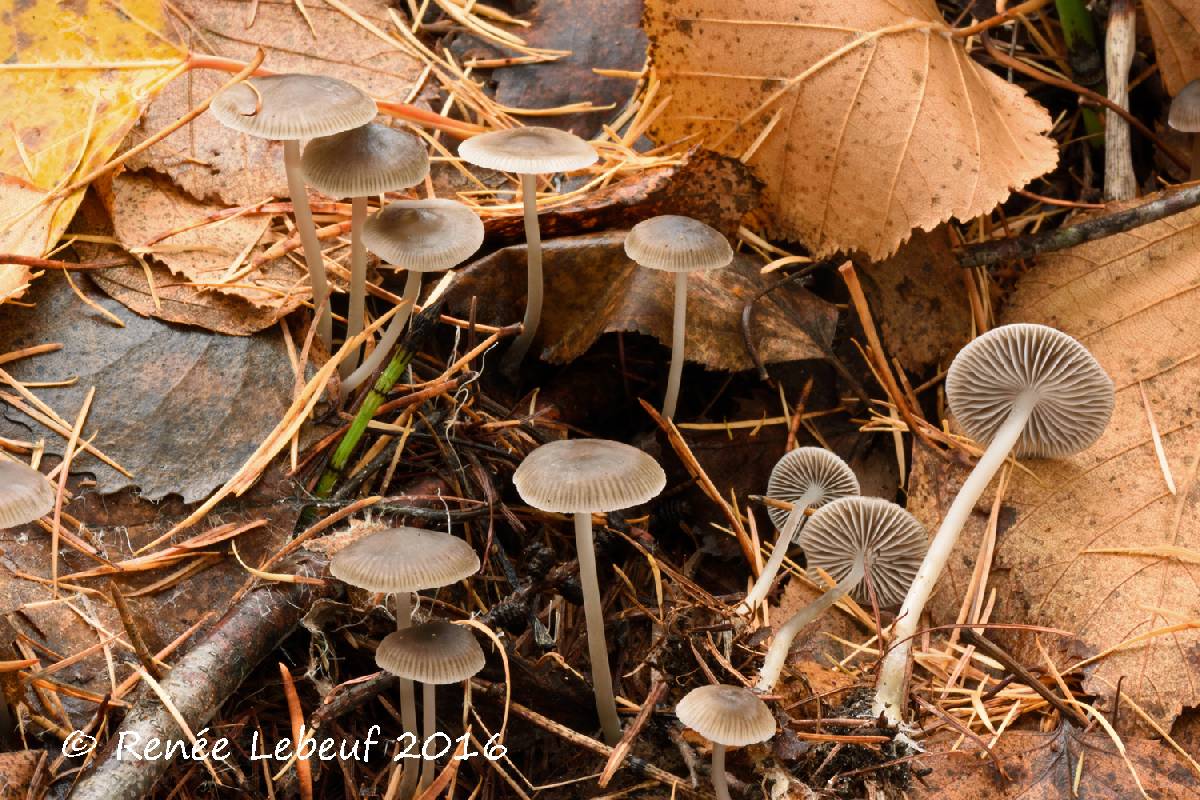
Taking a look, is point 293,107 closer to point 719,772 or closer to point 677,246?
point 677,246

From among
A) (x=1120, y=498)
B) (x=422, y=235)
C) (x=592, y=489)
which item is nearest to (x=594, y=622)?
(x=592, y=489)

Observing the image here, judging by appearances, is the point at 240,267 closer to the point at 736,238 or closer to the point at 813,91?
the point at 736,238

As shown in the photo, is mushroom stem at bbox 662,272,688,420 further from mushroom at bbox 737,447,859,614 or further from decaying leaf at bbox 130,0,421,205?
decaying leaf at bbox 130,0,421,205

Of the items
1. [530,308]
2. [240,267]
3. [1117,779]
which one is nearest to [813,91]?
[530,308]

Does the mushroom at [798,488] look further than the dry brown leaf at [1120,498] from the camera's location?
Yes

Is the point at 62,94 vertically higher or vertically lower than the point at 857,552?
higher

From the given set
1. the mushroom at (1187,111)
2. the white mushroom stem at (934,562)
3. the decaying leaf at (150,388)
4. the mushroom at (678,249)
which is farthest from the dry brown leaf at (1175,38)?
the decaying leaf at (150,388)

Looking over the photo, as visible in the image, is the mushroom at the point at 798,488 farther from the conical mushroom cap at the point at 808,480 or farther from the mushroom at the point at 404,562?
the mushroom at the point at 404,562
